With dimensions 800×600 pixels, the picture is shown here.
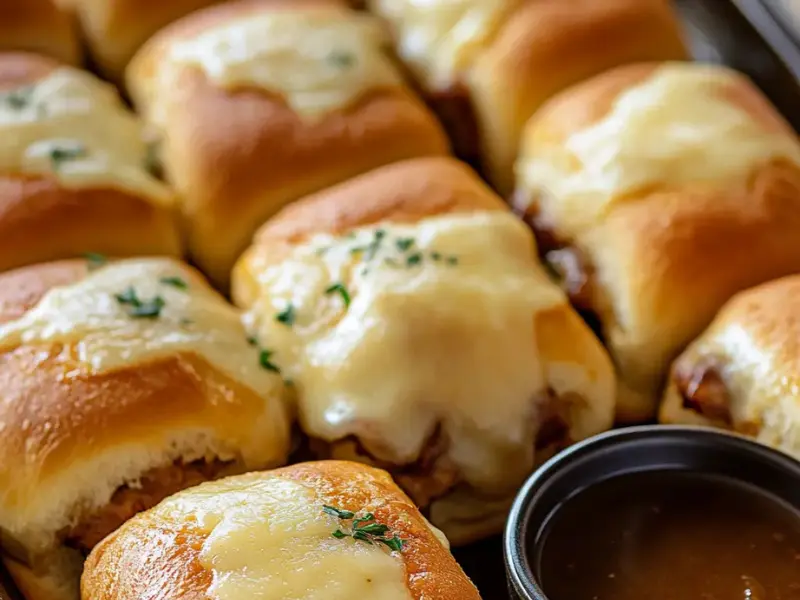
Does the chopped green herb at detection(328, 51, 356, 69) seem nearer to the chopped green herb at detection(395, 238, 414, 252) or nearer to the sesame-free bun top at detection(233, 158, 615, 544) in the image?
the sesame-free bun top at detection(233, 158, 615, 544)

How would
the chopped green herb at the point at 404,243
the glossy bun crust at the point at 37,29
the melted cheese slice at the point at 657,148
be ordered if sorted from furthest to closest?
the glossy bun crust at the point at 37,29 < the melted cheese slice at the point at 657,148 < the chopped green herb at the point at 404,243

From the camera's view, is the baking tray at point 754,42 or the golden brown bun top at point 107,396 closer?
the golden brown bun top at point 107,396

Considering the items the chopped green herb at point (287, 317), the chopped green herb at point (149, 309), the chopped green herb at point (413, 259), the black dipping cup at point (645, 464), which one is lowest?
the black dipping cup at point (645, 464)

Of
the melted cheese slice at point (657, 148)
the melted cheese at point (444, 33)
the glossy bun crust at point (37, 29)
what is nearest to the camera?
the melted cheese slice at point (657, 148)

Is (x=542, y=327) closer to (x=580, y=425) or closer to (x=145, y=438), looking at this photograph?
(x=580, y=425)

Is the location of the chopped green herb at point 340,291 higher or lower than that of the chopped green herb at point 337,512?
higher

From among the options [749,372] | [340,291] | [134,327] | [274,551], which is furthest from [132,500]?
[749,372]

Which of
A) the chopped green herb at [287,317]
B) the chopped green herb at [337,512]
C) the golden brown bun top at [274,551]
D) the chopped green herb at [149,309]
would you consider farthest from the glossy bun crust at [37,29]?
the chopped green herb at [337,512]

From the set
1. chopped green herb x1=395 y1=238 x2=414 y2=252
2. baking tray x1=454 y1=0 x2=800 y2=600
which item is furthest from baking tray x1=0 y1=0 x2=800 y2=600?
chopped green herb x1=395 y1=238 x2=414 y2=252

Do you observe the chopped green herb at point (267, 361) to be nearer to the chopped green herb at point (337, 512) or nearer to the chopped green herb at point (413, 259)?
the chopped green herb at point (413, 259)
